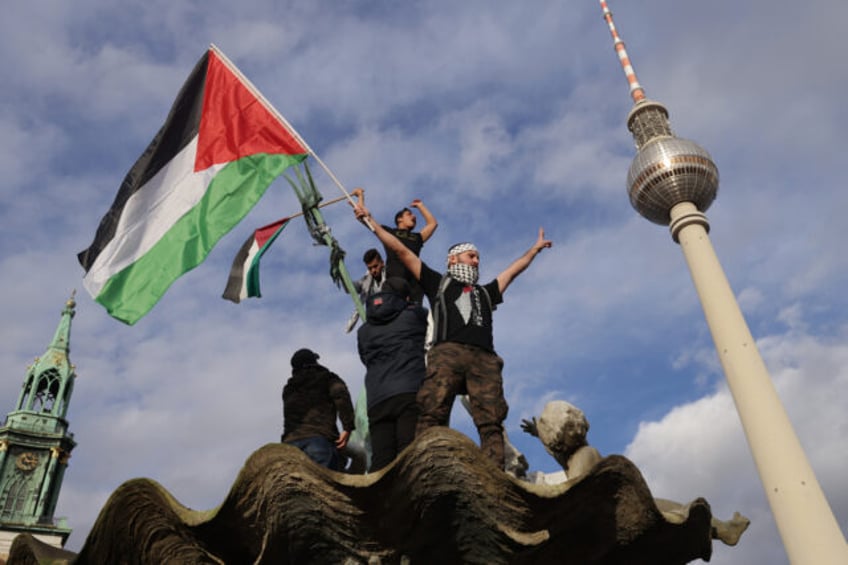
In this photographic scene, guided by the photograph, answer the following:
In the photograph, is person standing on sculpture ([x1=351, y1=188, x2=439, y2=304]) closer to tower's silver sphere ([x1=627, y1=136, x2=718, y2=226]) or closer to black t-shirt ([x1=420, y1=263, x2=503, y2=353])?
black t-shirt ([x1=420, y1=263, x2=503, y2=353])

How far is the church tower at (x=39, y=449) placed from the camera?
194ft

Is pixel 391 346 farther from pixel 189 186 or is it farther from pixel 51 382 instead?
pixel 51 382

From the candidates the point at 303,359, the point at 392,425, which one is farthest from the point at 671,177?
the point at 392,425

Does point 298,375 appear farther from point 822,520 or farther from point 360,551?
point 822,520

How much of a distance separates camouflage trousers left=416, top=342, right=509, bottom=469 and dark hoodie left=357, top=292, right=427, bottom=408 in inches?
13.9

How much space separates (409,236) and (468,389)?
9.06 feet

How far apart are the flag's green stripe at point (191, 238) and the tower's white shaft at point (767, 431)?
20072 millimetres

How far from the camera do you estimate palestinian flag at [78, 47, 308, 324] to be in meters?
8.03

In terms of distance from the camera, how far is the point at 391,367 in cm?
542

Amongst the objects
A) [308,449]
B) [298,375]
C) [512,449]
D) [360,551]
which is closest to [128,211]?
[298,375]

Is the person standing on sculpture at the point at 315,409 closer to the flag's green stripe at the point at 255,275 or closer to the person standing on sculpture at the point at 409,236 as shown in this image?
the person standing on sculpture at the point at 409,236

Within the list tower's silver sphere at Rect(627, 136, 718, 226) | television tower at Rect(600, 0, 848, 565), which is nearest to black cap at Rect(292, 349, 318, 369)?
television tower at Rect(600, 0, 848, 565)

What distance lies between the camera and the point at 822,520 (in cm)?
2111

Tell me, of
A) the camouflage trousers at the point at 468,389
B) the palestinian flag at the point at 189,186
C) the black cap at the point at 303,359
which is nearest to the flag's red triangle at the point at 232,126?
the palestinian flag at the point at 189,186
